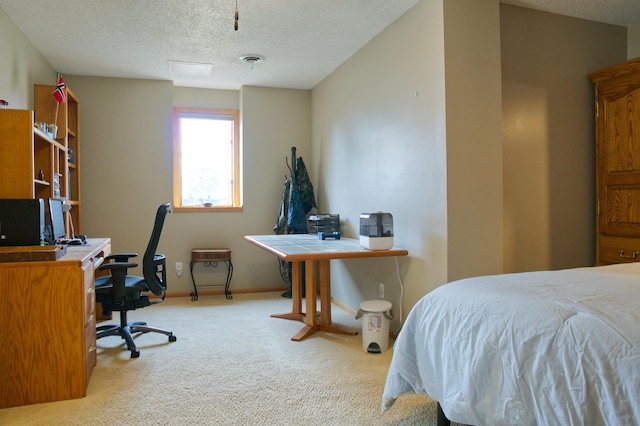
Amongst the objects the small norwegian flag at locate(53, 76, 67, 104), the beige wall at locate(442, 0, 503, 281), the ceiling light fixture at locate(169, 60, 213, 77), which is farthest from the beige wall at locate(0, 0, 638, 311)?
the ceiling light fixture at locate(169, 60, 213, 77)

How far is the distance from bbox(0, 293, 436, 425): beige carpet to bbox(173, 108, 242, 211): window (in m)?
1.91

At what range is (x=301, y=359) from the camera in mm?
2898

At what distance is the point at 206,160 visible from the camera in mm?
5320

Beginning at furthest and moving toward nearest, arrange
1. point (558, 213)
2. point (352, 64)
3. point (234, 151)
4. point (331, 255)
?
point (234, 151) < point (352, 64) < point (558, 213) < point (331, 255)

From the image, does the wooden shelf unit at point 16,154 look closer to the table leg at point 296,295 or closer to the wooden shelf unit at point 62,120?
the wooden shelf unit at point 62,120

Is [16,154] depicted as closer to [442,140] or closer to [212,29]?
[212,29]

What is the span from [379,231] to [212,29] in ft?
6.82

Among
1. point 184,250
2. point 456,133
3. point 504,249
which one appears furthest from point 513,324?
point 184,250

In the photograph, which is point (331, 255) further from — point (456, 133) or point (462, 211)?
point (456, 133)

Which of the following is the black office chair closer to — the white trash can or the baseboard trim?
the white trash can

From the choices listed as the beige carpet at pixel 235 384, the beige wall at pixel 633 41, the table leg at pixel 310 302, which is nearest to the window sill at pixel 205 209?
the beige carpet at pixel 235 384

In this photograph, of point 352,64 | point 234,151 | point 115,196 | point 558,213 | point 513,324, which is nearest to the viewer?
point 513,324

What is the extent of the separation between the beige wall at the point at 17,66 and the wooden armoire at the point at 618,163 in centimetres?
441

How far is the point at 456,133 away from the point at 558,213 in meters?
1.20
